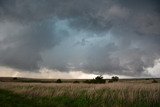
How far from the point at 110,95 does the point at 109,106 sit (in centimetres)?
254

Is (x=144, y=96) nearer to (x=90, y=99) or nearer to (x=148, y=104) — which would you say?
(x=148, y=104)

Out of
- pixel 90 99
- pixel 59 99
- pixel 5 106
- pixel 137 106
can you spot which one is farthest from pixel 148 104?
pixel 5 106

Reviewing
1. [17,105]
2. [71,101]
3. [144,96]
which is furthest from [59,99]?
[144,96]

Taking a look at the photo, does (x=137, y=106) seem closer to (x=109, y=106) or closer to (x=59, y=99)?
(x=109, y=106)

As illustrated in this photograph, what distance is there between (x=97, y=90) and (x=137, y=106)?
5171 millimetres

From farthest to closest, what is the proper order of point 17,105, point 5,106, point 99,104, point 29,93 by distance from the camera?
point 29,93, point 99,104, point 17,105, point 5,106

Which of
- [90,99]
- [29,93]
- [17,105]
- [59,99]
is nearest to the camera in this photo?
[17,105]

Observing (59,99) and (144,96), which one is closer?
(144,96)

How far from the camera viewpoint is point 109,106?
56.9ft

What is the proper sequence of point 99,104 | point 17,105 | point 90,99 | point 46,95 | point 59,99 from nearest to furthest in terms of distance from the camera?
point 17,105 < point 99,104 < point 90,99 < point 59,99 < point 46,95

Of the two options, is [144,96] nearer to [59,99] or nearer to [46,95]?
[59,99]

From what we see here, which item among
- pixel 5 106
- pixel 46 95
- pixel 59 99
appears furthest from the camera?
pixel 46 95

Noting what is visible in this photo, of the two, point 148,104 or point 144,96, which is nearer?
point 148,104

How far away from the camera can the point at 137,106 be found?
1714cm
